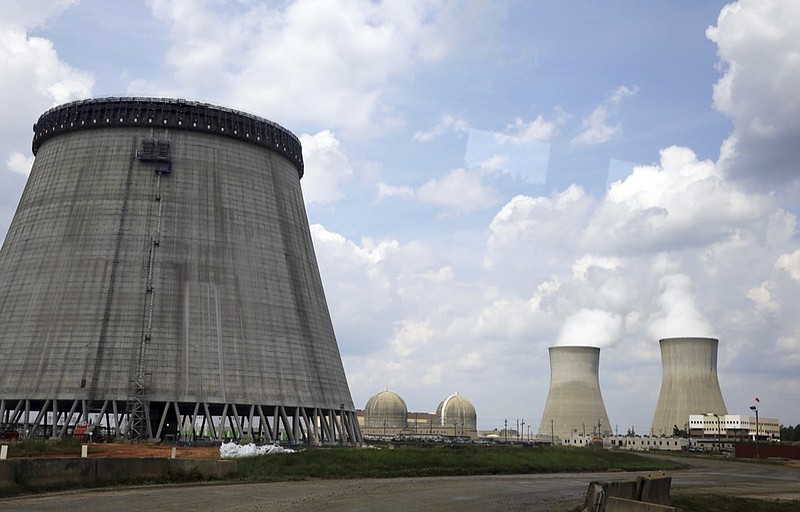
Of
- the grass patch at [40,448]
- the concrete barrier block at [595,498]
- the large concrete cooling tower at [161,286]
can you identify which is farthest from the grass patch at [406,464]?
the concrete barrier block at [595,498]

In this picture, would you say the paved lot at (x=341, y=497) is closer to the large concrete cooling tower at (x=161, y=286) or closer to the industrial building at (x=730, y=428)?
the large concrete cooling tower at (x=161, y=286)

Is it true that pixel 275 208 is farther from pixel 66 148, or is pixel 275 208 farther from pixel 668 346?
pixel 668 346

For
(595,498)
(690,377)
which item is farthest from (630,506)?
(690,377)

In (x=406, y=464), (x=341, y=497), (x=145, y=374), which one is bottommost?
(x=341, y=497)

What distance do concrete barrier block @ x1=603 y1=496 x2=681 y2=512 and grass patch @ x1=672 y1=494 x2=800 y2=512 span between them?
22.0ft

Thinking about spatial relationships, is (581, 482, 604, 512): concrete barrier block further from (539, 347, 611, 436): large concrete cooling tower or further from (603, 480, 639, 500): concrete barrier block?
(539, 347, 611, 436): large concrete cooling tower

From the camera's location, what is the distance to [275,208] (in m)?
54.5

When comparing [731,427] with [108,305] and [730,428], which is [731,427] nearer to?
[730,428]

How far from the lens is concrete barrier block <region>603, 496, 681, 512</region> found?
16.9 metres

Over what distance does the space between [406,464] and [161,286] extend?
1930 centimetres

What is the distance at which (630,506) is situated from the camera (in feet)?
59.4

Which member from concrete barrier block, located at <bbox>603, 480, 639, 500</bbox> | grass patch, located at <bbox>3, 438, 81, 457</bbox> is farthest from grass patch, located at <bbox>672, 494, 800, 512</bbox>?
grass patch, located at <bbox>3, 438, 81, 457</bbox>

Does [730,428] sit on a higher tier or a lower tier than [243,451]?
higher

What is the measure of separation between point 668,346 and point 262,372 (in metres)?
67.4
